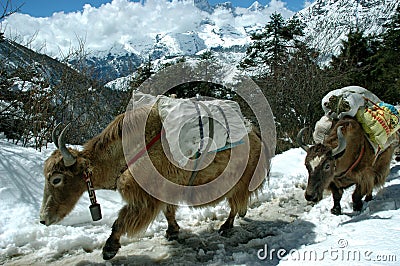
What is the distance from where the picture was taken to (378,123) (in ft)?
14.9

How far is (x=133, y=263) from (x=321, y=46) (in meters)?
14.1

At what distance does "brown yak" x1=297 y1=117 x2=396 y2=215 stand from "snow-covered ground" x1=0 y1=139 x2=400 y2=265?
0.83 ft

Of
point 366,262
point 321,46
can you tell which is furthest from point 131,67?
point 366,262

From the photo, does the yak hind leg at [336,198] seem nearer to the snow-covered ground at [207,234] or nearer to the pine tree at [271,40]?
the snow-covered ground at [207,234]

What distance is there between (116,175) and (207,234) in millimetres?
1326

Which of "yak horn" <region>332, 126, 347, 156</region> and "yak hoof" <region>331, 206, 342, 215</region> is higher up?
"yak horn" <region>332, 126, 347, 156</region>

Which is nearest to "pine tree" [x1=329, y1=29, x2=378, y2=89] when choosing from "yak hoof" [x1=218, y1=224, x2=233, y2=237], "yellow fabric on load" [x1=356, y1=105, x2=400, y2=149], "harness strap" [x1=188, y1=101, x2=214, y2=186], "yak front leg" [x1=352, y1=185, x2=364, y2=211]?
"yellow fabric on load" [x1=356, y1=105, x2=400, y2=149]

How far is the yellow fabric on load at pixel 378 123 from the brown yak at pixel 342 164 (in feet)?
0.34

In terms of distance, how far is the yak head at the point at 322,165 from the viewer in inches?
162

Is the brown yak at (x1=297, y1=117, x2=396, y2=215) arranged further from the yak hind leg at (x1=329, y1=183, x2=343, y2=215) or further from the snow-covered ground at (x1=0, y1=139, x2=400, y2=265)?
the snow-covered ground at (x1=0, y1=139, x2=400, y2=265)

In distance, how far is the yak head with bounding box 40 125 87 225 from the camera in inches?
128

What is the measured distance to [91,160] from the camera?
3.47 m

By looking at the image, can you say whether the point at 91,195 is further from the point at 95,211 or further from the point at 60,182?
the point at 60,182

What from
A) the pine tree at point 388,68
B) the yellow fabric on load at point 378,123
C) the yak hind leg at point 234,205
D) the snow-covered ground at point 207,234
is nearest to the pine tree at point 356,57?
the pine tree at point 388,68
